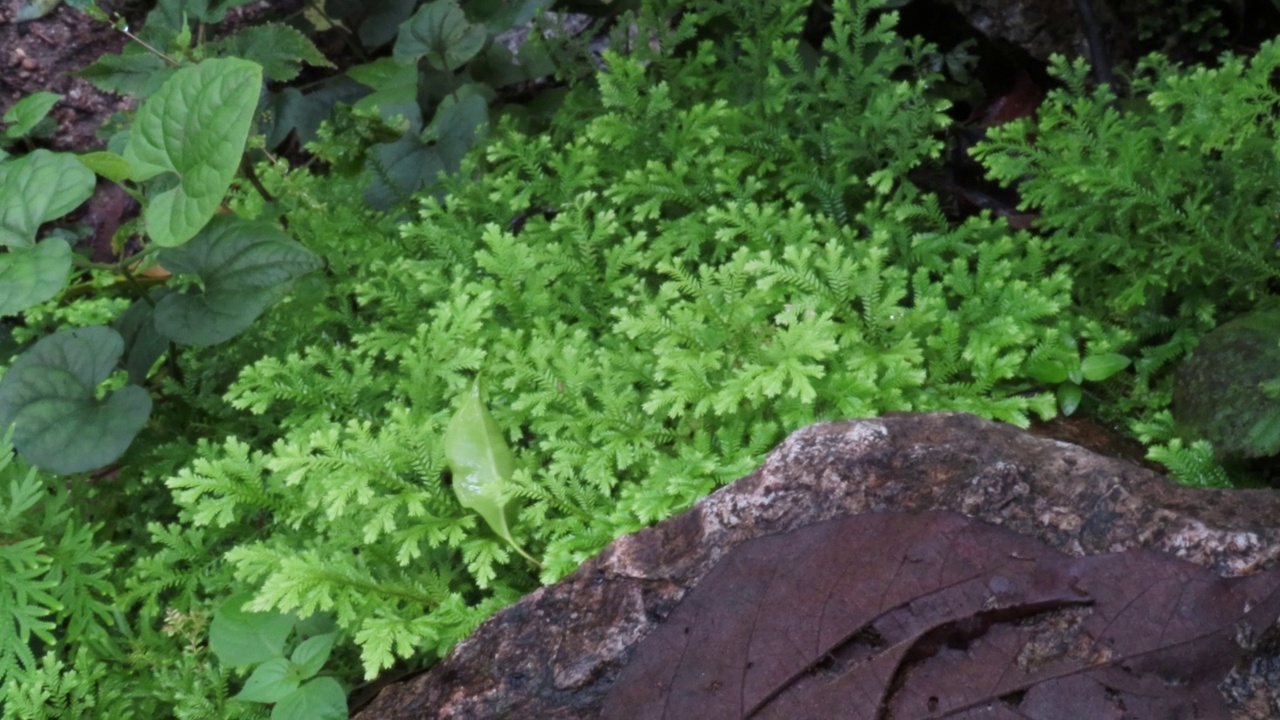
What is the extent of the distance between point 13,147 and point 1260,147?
426 centimetres

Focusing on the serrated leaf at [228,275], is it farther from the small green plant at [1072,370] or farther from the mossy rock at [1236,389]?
the mossy rock at [1236,389]

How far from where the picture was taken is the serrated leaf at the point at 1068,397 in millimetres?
1973

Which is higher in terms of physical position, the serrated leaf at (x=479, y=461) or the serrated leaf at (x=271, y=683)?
the serrated leaf at (x=479, y=461)

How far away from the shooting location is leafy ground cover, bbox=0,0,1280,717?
1795 mm

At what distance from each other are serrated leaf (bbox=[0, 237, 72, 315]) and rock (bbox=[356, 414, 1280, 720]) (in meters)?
1.12

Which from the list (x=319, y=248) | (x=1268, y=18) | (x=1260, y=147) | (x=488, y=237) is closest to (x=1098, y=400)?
(x=1260, y=147)

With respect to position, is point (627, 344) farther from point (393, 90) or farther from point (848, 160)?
point (393, 90)

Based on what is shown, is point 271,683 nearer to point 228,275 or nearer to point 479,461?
point 479,461

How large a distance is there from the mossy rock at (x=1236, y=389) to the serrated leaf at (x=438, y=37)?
2046 mm

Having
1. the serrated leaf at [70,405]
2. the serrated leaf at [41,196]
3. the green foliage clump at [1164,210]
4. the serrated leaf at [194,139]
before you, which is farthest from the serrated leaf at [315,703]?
the green foliage clump at [1164,210]

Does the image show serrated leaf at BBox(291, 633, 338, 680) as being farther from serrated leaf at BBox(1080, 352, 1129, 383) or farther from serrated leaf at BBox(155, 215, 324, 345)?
serrated leaf at BBox(1080, 352, 1129, 383)

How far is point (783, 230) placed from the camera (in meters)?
2.29

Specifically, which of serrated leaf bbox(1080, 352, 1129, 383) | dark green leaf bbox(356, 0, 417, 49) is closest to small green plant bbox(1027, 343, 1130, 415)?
serrated leaf bbox(1080, 352, 1129, 383)

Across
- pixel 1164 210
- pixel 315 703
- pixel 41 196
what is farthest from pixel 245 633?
pixel 1164 210
